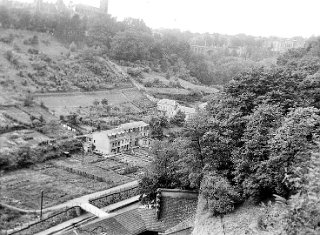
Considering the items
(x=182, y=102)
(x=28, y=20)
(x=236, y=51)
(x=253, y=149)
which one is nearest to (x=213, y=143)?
(x=253, y=149)

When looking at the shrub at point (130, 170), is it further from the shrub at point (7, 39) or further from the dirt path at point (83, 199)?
the shrub at point (7, 39)

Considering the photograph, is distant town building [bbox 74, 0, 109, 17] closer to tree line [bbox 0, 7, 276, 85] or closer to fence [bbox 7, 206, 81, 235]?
tree line [bbox 0, 7, 276, 85]

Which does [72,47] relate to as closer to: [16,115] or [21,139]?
[16,115]

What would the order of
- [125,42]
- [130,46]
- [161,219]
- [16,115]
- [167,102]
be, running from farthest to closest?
[130,46] → [125,42] → [167,102] → [16,115] → [161,219]

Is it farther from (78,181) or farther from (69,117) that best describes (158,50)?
(78,181)

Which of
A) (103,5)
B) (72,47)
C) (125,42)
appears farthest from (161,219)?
(103,5)

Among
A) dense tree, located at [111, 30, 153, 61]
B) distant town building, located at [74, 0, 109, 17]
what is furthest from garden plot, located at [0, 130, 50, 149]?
distant town building, located at [74, 0, 109, 17]
